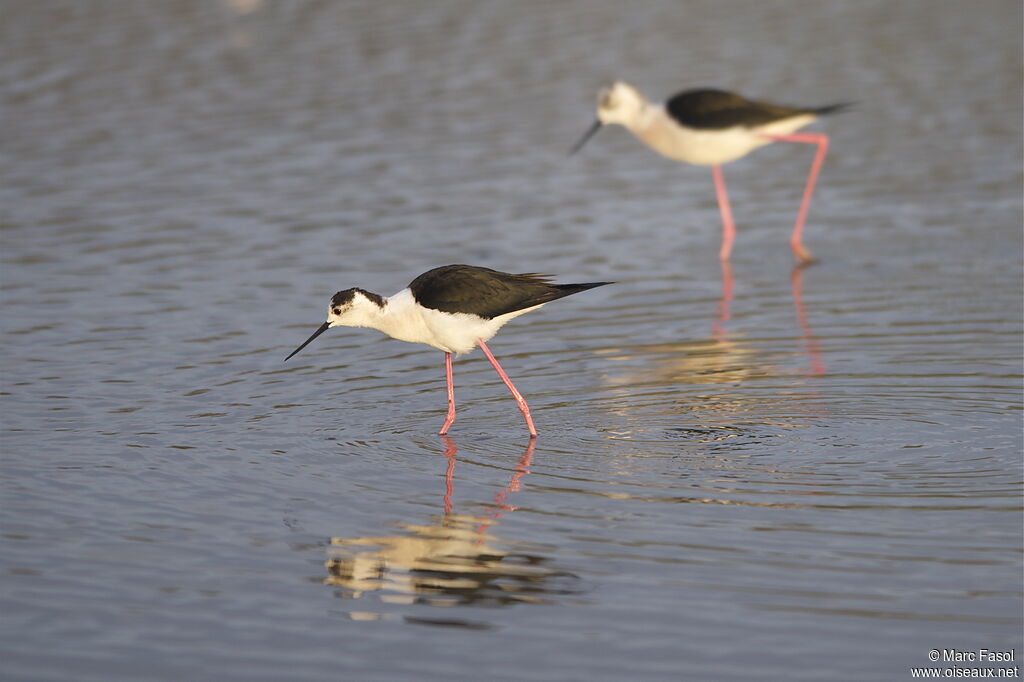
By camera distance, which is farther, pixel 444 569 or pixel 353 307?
pixel 353 307

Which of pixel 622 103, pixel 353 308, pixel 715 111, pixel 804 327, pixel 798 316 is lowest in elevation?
pixel 353 308

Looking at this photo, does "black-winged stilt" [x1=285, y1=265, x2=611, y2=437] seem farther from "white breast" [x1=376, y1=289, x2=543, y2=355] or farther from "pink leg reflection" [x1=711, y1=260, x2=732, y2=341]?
"pink leg reflection" [x1=711, y1=260, x2=732, y2=341]

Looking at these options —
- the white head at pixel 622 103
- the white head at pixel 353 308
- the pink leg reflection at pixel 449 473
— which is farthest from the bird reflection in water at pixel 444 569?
the white head at pixel 622 103

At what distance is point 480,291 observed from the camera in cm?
754

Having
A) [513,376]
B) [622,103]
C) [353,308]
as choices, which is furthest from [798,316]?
[622,103]

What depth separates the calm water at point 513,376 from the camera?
529 cm

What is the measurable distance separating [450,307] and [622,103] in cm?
555

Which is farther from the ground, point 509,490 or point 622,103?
point 622,103

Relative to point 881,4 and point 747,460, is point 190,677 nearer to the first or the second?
point 747,460

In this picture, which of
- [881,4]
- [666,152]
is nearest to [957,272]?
[666,152]

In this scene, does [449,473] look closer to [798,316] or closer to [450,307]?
[450,307]

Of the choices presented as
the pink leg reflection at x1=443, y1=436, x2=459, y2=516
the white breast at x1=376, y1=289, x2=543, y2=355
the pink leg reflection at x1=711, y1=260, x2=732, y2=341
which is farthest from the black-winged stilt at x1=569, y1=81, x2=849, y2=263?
the pink leg reflection at x1=443, y1=436, x2=459, y2=516

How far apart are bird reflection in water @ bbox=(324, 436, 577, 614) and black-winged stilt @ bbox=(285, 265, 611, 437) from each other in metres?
1.38

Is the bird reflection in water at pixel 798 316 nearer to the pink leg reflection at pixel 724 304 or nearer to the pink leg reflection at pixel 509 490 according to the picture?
the pink leg reflection at pixel 724 304
